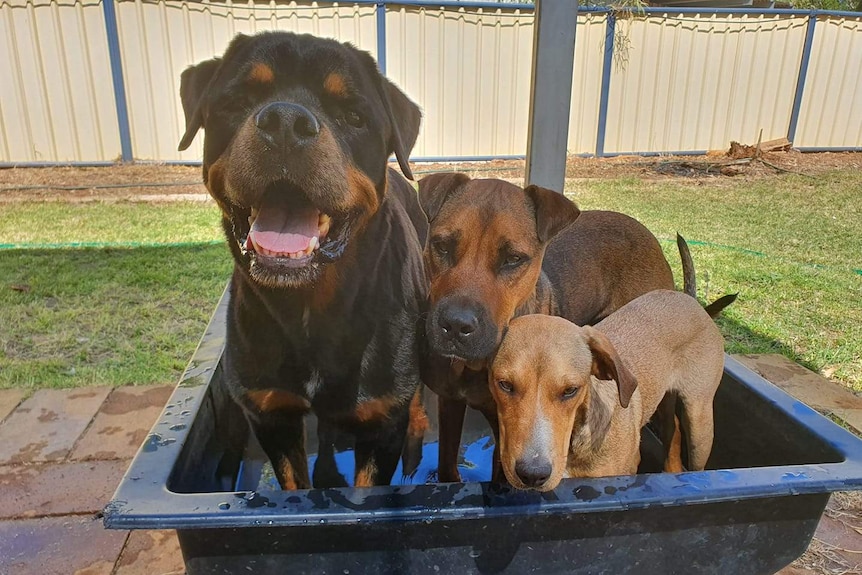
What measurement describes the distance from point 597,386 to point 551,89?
1.31m

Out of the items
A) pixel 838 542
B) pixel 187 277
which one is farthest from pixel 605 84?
pixel 838 542

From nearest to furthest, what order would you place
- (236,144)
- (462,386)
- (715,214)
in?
1. (236,144)
2. (462,386)
3. (715,214)

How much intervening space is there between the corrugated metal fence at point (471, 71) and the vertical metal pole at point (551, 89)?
8.38 meters

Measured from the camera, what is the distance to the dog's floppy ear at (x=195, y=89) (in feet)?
7.12

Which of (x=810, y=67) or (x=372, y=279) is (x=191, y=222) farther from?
(x=810, y=67)

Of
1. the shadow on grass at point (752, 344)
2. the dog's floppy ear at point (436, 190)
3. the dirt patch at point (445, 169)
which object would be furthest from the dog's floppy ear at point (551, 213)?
the dirt patch at point (445, 169)

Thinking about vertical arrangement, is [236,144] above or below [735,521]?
above

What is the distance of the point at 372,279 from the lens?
7.33 ft

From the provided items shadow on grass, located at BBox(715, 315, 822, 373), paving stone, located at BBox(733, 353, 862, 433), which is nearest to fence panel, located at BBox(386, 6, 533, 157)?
shadow on grass, located at BBox(715, 315, 822, 373)

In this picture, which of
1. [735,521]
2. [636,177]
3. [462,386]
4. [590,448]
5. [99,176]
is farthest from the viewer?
[636,177]

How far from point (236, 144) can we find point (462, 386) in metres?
1.11

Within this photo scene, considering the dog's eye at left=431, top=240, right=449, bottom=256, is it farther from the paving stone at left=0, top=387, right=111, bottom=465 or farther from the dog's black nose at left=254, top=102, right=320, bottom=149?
the paving stone at left=0, top=387, right=111, bottom=465

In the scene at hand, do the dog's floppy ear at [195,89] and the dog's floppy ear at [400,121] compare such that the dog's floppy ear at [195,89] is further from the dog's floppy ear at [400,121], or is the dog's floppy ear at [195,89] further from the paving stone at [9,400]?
the paving stone at [9,400]

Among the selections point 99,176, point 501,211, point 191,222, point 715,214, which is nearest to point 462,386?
point 501,211
